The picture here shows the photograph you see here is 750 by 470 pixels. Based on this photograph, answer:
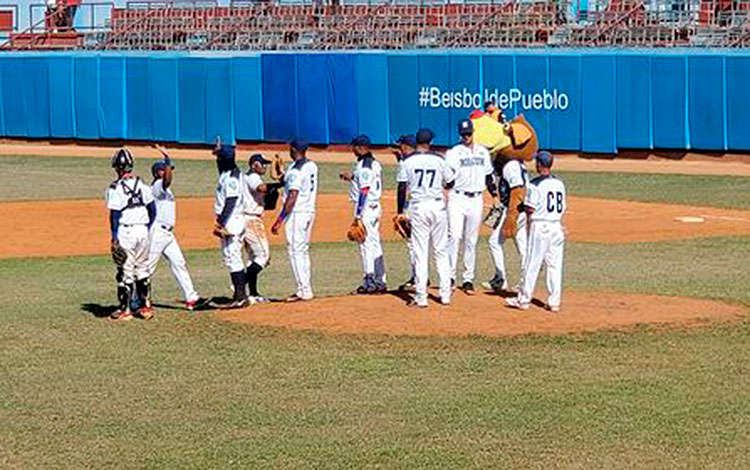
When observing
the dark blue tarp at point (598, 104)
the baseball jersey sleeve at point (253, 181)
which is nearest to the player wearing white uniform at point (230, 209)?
the baseball jersey sleeve at point (253, 181)

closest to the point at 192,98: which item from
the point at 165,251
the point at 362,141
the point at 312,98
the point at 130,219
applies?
the point at 312,98

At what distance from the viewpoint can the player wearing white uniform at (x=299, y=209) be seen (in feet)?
52.1

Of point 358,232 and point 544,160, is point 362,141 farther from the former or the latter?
point 544,160

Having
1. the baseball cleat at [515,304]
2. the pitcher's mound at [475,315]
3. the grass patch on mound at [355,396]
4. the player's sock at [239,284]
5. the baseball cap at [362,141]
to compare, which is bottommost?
the grass patch on mound at [355,396]

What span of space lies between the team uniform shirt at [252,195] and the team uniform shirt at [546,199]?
116 inches

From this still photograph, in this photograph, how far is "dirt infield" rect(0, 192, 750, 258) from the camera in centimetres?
2328

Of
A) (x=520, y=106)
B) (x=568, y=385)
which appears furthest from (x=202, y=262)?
(x=520, y=106)

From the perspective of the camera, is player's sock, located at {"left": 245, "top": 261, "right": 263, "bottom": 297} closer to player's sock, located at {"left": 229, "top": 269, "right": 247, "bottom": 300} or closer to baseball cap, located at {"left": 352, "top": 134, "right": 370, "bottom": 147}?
player's sock, located at {"left": 229, "top": 269, "right": 247, "bottom": 300}

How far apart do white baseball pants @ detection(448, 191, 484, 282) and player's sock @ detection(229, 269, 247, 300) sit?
2.21m

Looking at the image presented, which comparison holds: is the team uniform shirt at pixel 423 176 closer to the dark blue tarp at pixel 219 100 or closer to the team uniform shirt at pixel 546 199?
the team uniform shirt at pixel 546 199

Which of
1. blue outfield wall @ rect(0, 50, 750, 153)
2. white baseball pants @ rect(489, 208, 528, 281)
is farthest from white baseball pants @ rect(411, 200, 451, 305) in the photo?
blue outfield wall @ rect(0, 50, 750, 153)

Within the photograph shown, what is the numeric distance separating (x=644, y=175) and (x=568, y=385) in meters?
22.1

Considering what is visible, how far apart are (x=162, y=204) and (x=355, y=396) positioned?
4353 millimetres

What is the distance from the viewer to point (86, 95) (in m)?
44.6
